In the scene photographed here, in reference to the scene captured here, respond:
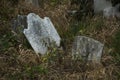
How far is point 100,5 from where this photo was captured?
6.40 meters

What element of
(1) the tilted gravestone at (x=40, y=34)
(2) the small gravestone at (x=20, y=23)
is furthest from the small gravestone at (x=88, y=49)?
(2) the small gravestone at (x=20, y=23)

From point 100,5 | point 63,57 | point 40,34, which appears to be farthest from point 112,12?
point 63,57

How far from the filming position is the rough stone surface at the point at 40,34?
4.99 meters

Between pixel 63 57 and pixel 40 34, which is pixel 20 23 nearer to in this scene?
pixel 40 34

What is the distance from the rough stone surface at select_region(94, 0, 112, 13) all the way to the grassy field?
0.36m

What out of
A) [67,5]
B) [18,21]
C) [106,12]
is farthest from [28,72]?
[67,5]

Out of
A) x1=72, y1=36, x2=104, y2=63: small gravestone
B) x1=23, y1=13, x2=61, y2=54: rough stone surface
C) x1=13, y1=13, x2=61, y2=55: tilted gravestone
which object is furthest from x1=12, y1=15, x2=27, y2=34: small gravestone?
x1=72, y1=36, x2=104, y2=63: small gravestone

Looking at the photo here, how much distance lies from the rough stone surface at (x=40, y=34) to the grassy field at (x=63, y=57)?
104mm

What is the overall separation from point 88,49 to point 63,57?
34 centimetres

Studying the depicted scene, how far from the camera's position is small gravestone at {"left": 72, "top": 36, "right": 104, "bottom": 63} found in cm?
472

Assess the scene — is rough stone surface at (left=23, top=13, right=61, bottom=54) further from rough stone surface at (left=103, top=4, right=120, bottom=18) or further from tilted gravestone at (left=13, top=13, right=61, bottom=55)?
rough stone surface at (left=103, top=4, right=120, bottom=18)

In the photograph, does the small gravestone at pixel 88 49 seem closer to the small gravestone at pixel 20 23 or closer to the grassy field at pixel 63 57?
the grassy field at pixel 63 57

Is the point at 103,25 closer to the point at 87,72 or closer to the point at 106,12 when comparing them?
the point at 106,12

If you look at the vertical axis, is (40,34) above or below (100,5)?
below
